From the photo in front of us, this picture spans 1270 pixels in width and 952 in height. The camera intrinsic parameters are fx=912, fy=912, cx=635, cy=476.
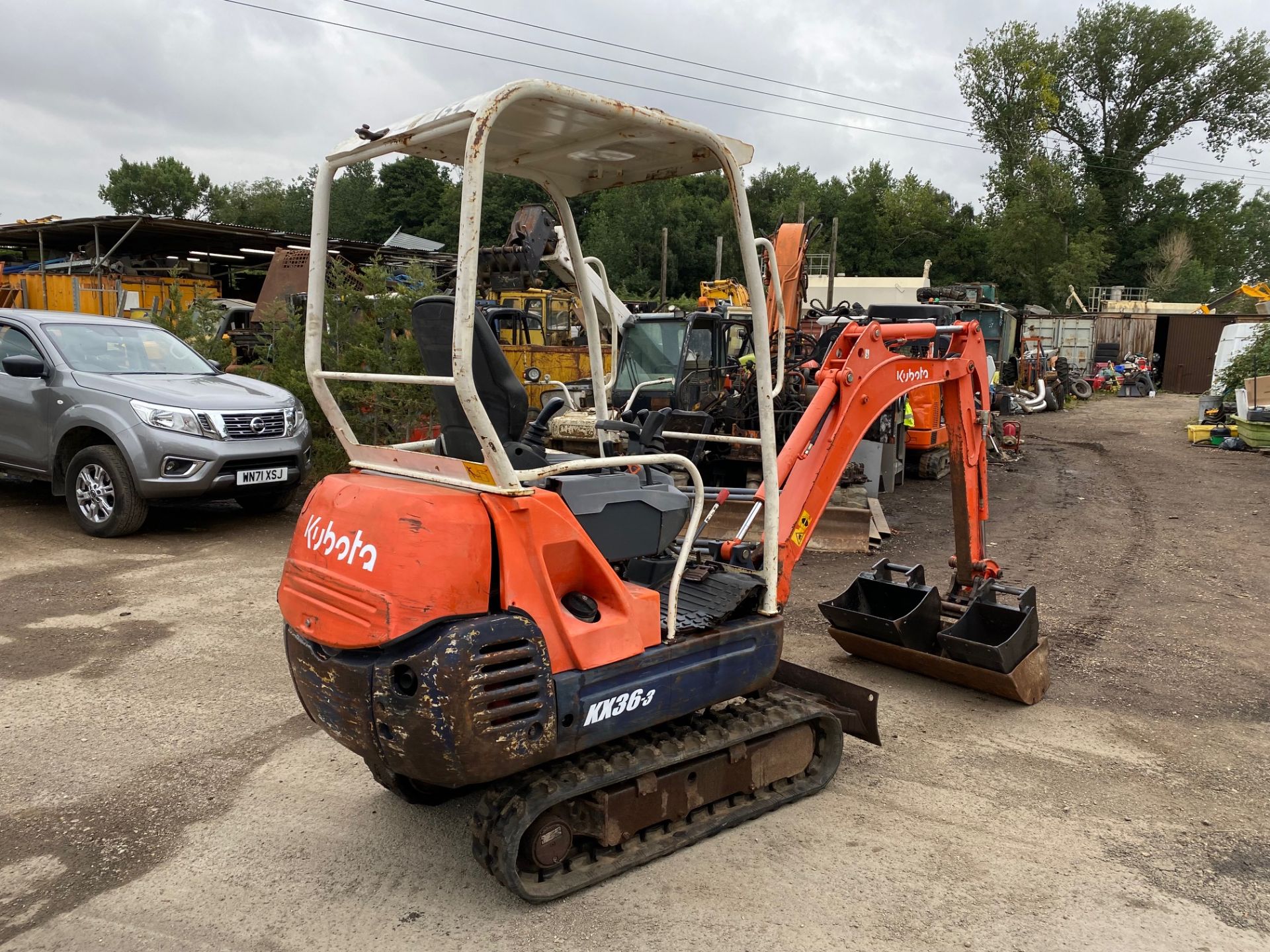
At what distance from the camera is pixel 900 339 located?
16.3 feet

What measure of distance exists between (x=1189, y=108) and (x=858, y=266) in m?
18.4

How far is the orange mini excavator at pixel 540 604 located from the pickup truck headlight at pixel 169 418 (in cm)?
472

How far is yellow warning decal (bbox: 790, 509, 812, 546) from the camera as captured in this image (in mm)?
4355

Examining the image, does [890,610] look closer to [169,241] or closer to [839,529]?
[839,529]

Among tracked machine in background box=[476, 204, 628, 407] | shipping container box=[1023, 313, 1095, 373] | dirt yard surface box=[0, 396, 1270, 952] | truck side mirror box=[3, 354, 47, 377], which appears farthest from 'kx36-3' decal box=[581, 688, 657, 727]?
shipping container box=[1023, 313, 1095, 373]

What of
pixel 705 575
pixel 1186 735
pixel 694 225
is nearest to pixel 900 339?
pixel 705 575

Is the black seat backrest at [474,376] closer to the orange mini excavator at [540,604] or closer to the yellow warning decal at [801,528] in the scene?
the orange mini excavator at [540,604]

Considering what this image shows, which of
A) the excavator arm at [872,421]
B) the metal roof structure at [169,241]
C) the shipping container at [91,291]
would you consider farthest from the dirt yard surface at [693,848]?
the shipping container at [91,291]

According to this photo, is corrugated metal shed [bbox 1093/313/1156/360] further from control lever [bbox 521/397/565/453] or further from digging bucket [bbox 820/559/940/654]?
control lever [bbox 521/397/565/453]

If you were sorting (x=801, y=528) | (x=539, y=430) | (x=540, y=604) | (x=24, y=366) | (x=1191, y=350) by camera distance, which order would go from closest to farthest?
(x=540, y=604), (x=539, y=430), (x=801, y=528), (x=24, y=366), (x=1191, y=350)

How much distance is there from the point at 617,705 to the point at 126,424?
6453mm

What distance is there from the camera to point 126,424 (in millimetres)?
7809

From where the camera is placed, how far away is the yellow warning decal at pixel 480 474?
2.91 meters

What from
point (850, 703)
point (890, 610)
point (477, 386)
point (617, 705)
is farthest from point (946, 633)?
point (477, 386)
